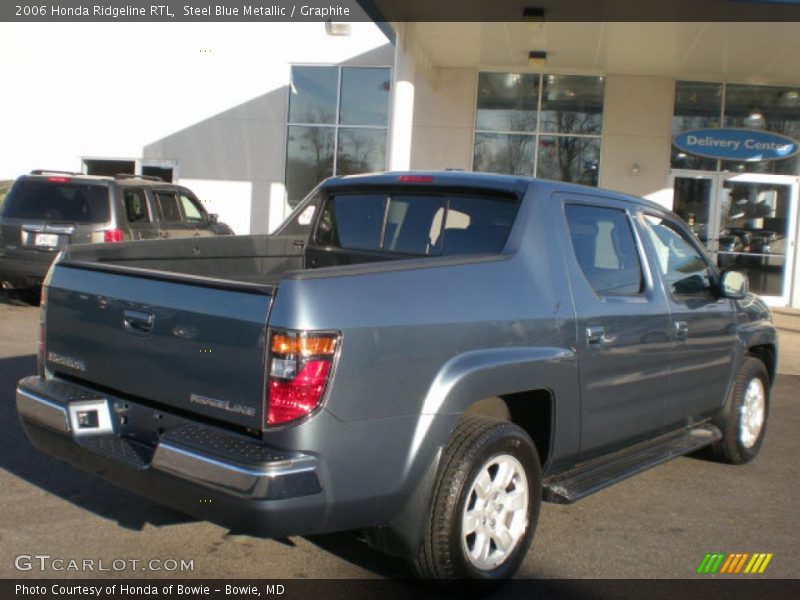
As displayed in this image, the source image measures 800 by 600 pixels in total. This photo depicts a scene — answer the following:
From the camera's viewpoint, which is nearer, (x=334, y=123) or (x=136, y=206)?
(x=136, y=206)

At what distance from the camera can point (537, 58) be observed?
15133 mm

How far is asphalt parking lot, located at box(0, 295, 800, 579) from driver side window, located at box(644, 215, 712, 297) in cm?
133

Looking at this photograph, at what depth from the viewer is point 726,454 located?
5.81 m

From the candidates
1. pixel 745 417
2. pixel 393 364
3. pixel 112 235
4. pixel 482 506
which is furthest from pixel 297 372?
pixel 112 235

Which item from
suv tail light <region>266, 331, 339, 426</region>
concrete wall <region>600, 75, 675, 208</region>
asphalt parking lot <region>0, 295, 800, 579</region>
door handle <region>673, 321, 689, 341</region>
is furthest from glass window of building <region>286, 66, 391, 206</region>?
suv tail light <region>266, 331, 339, 426</region>

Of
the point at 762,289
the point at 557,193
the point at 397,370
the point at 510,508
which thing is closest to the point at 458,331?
the point at 397,370

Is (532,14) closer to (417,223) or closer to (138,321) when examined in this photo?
(417,223)

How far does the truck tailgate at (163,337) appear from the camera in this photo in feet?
10.1

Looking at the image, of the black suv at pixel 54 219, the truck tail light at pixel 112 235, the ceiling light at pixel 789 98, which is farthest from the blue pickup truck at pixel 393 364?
the ceiling light at pixel 789 98

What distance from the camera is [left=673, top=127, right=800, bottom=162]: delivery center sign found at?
626 inches

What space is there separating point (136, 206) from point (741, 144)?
11.5m

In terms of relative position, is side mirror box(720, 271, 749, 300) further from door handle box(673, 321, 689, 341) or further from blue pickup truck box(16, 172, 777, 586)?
door handle box(673, 321, 689, 341)

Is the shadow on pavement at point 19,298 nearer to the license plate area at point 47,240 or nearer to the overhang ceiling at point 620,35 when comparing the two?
the license plate area at point 47,240

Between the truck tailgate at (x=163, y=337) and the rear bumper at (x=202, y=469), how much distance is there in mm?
120
